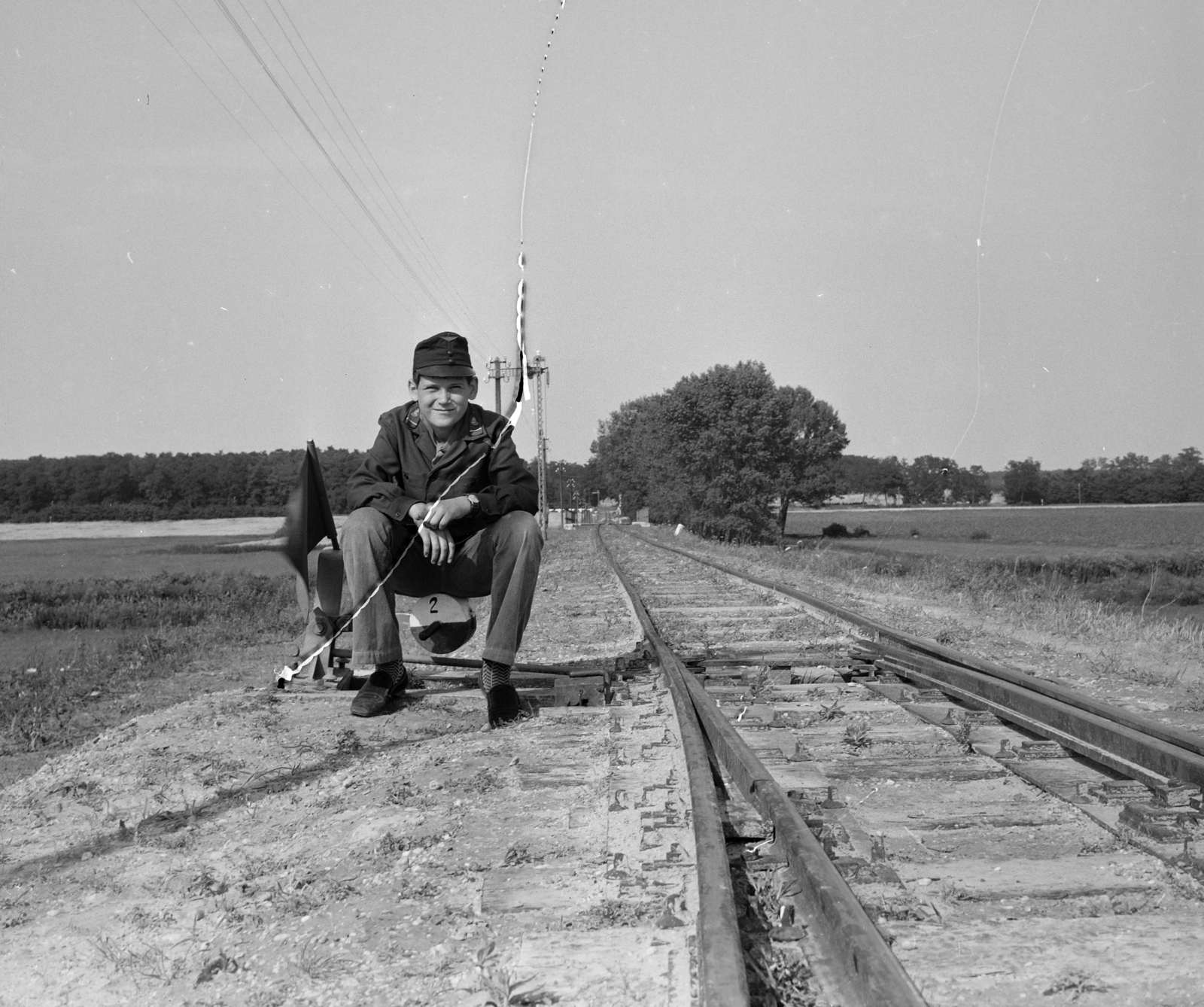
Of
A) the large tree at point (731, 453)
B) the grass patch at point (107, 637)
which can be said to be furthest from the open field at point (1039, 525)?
the grass patch at point (107, 637)

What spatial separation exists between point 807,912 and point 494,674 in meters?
2.29

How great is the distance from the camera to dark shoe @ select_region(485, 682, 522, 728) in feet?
13.5

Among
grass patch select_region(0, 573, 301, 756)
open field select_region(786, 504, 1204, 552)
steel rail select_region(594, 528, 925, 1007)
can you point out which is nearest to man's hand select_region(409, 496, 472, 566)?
steel rail select_region(594, 528, 925, 1007)

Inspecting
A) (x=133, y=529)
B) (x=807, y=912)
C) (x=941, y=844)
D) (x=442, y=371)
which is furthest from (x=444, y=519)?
(x=133, y=529)

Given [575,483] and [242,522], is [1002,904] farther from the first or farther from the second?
[575,483]

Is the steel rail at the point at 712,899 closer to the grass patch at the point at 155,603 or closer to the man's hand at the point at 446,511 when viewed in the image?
the man's hand at the point at 446,511

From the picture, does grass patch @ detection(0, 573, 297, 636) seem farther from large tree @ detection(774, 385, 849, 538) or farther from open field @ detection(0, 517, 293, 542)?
large tree @ detection(774, 385, 849, 538)

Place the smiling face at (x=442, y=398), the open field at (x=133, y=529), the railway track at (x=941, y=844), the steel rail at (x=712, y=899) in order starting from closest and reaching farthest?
the steel rail at (x=712, y=899), the railway track at (x=941, y=844), the smiling face at (x=442, y=398), the open field at (x=133, y=529)

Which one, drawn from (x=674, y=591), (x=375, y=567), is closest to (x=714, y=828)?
(x=375, y=567)

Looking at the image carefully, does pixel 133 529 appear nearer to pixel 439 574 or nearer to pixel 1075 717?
pixel 439 574

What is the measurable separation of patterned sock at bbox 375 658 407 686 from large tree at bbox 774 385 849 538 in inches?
2227

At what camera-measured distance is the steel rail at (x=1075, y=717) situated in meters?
3.12

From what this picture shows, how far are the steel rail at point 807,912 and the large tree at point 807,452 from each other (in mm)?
58221

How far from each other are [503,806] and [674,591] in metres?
8.41
